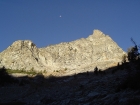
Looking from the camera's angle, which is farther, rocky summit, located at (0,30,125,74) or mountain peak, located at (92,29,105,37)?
mountain peak, located at (92,29,105,37)

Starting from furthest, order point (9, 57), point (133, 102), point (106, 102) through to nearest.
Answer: point (9, 57), point (106, 102), point (133, 102)

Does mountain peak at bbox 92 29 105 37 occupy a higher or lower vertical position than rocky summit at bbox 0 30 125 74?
higher

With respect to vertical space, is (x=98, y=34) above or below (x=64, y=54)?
above

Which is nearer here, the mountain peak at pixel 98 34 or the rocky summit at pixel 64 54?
the rocky summit at pixel 64 54

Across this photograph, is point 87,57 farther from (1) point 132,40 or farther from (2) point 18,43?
(1) point 132,40

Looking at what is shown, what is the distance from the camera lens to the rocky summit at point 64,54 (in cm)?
10981

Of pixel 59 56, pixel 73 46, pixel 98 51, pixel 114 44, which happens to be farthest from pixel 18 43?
pixel 114 44

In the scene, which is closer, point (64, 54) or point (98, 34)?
point (64, 54)

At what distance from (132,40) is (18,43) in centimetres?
9695

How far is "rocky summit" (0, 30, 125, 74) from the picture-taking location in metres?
110

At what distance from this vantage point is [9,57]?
110 metres

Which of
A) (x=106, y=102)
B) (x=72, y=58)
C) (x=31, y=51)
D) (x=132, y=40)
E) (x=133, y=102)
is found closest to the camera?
(x=133, y=102)

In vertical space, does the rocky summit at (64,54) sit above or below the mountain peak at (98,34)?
below

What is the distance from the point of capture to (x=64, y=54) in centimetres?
Answer: 12812
